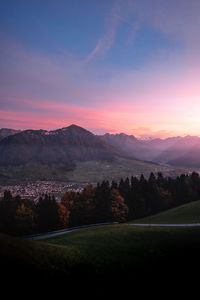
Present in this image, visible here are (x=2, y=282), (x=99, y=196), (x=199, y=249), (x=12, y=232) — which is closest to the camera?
(x=2, y=282)

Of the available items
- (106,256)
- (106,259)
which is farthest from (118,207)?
(106,259)

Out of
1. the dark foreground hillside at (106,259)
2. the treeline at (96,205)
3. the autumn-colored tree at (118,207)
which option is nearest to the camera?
the dark foreground hillside at (106,259)

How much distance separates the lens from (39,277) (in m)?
26.5

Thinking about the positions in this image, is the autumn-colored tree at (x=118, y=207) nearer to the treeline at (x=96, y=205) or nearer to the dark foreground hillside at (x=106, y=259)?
the treeline at (x=96, y=205)

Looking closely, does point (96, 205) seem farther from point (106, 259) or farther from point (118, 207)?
point (106, 259)

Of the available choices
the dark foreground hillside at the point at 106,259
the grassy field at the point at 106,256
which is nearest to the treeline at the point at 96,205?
the grassy field at the point at 106,256

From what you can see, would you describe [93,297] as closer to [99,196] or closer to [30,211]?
[30,211]

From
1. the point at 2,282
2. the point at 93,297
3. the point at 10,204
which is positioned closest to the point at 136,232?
the point at 93,297

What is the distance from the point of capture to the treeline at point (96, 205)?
92438 mm

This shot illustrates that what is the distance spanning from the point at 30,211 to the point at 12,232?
838 centimetres

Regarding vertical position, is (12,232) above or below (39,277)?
below

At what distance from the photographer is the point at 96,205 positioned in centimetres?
10262

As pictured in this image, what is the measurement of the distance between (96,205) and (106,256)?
67183 mm

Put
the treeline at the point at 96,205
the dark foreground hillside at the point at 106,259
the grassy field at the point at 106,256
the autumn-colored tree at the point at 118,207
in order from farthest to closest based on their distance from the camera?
the autumn-colored tree at the point at 118,207 → the treeline at the point at 96,205 → the grassy field at the point at 106,256 → the dark foreground hillside at the point at 106,259
